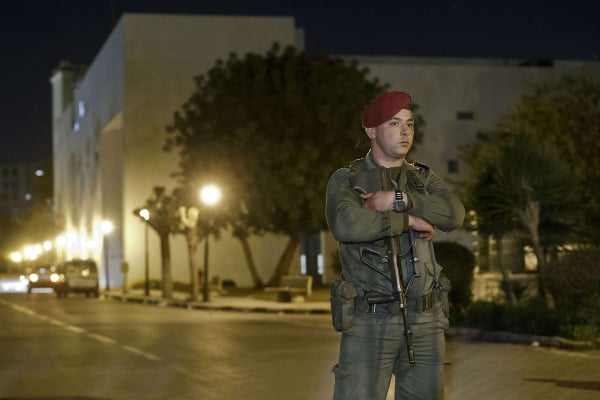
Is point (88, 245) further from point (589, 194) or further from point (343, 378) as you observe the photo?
point (343, 378)

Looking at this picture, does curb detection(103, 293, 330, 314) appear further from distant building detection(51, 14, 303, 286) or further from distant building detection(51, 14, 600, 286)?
distant building detection(51, 14, 303, 286)

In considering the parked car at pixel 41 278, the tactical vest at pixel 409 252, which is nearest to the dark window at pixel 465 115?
the parked car at pixel 41 278

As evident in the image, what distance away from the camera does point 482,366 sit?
15.1 metres

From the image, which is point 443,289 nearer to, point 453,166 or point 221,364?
point 221,364

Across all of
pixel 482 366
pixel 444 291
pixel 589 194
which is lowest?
pixel 482 366

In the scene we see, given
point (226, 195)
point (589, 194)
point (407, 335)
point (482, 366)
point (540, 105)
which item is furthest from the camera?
point (226, 195)

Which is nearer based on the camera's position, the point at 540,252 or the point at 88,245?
the point at 540,252

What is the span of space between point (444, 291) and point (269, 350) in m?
13.1

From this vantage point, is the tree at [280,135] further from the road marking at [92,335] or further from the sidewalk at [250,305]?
the road marking at [92,335]

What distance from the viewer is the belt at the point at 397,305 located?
5500 mm

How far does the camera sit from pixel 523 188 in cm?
2131

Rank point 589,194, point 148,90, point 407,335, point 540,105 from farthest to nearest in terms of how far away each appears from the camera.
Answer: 1. point 148,90
2. point 540,105
3. point 589,194
4. point 407,335

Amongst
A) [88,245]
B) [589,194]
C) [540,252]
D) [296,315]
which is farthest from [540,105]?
[88,245]

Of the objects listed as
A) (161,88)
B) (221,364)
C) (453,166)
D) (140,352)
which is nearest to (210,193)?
(453,166)
